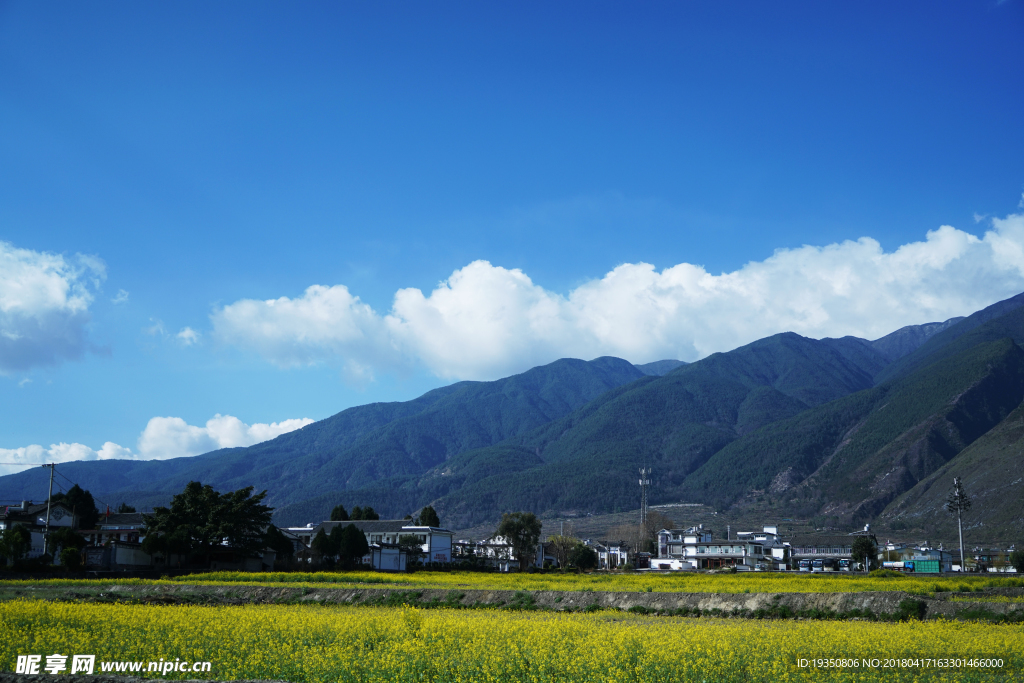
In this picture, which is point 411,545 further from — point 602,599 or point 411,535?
point 602,599

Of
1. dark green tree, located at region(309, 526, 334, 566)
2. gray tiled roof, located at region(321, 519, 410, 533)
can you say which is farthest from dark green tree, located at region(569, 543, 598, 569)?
dark green tree, located at region(309, 526, 334, 566)

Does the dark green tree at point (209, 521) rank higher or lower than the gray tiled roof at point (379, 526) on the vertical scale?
higher

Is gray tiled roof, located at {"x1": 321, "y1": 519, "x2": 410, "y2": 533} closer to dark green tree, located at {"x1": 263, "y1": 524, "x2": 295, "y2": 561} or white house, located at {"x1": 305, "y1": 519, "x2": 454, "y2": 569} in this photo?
white house, located at {"x1": 305, "y1": 519, "x2": 454, "y2": 569}

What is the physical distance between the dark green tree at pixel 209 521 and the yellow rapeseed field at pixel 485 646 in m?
36.7

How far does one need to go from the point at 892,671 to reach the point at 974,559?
119m

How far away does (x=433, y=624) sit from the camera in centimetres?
2302

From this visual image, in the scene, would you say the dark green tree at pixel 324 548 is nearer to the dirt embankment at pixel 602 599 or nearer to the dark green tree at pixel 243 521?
the dark green tree at pixel 243 521

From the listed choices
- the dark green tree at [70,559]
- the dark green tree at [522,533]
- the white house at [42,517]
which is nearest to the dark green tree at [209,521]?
the dark green tree at [70,559]

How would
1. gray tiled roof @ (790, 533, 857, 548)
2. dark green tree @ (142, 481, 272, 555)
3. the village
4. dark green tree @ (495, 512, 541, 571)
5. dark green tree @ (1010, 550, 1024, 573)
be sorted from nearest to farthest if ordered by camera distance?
1. dark green tree @ (142, 481, 272, 555)
2. the village
3. dark green tree @ (1010, 550, 1024, 573)
4. dark green tree @ (495, 512, 541, 571)
5. gray tiled roof @ (790, 533, 857, 548)

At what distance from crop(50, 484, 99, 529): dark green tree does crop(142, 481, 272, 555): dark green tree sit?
2733cm

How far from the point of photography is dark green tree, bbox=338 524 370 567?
2638 inches

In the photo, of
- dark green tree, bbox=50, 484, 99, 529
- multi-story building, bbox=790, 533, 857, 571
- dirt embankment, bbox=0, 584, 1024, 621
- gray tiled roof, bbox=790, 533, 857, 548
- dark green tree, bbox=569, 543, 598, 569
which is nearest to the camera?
dirt embankment, bbox=0, 584, 1024, 621

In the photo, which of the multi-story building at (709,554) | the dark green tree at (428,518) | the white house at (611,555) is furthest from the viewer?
the white house at (611,555)

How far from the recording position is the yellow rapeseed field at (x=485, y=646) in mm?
15992
